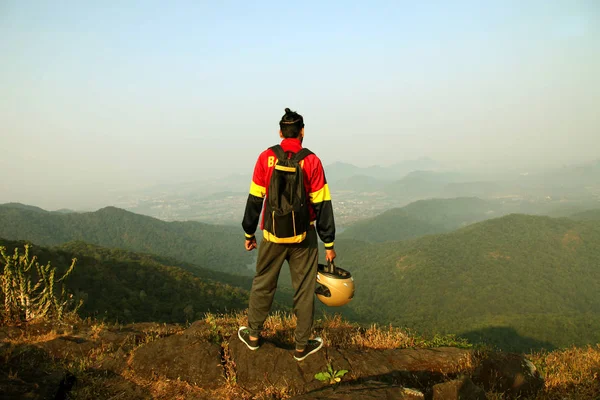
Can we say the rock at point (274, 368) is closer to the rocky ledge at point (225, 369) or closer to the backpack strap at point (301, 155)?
the rocky ledge at point (225, 369)

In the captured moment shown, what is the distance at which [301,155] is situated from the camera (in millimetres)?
3955

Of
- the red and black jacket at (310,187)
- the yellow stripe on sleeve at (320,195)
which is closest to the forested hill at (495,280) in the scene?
the red and black jacket at (310,187)

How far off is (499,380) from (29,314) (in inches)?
274

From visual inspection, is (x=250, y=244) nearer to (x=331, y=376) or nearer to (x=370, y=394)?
(x=331, y=376)

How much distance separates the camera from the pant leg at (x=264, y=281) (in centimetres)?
411

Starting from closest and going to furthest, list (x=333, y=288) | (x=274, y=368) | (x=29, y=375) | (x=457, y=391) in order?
(x=457, y=391) < (x=29, y=375) < (x=274, y=368) < (x=333, y=288)

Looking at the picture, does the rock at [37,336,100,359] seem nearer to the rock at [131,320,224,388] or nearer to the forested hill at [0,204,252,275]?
the rock at [131,320,224,388]

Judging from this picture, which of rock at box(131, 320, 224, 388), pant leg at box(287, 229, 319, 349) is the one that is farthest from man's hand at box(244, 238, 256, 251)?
rock at box(131, 320, 224, 388)

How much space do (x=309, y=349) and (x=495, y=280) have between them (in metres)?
131

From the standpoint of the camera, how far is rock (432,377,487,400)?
9.32 feet

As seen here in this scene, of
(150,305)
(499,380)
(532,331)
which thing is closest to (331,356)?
(499,380)

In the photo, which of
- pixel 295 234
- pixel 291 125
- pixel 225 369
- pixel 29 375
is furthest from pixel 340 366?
pixel 29 375

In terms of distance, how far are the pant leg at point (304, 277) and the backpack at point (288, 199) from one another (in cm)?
27

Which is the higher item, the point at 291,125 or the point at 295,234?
the point at 291,125
